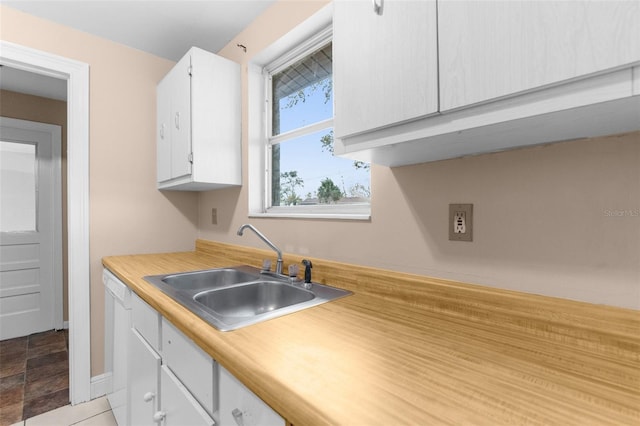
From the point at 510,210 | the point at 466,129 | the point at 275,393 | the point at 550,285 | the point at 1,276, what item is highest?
the point at 466,129

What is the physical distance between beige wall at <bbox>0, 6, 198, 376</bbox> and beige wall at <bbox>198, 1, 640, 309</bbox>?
170 cm

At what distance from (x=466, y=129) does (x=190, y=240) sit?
2.36 meters

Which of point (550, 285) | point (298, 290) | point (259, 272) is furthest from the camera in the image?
point (259, 272)

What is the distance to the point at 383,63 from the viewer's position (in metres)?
0.78

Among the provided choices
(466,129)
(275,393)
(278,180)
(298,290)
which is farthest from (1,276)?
(466,129)

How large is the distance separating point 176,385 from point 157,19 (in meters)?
2.09

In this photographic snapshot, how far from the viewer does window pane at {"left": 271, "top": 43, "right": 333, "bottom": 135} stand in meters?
1.70

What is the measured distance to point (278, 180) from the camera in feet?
6.64

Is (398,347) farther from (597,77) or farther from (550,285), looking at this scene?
(597,77)

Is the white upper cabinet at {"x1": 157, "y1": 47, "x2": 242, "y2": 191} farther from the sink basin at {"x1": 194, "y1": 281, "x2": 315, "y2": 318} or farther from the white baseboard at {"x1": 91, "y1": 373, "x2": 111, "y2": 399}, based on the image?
the white baseboard at {"x1": 91, "y1": 373, "x2": 111, "y2": 399}

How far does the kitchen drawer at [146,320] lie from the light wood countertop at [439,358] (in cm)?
13

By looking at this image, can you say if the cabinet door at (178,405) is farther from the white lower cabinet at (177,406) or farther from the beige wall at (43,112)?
the beige wall at (43,112)

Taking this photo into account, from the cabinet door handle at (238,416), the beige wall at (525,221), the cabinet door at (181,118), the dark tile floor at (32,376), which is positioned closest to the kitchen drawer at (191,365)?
the cabinet door handle at (238,416)

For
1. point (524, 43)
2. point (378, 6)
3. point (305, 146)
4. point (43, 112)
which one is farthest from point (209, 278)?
point (43, 112)
